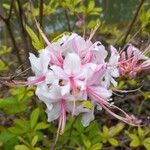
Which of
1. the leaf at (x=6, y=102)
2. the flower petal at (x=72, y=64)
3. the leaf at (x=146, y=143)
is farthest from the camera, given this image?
the leaf at (x=146, y=143)

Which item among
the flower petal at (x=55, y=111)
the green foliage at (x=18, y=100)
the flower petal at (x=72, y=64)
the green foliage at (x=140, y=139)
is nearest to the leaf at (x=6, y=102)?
the green foliage at (x=18, y=100)

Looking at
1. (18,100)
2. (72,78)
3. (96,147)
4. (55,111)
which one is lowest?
(96,147)

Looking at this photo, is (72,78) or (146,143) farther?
(146,143)

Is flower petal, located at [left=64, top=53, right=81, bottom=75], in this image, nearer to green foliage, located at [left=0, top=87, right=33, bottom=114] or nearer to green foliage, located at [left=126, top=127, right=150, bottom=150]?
green foliage, located at [left=0, top=87, right=33, bottom=114]

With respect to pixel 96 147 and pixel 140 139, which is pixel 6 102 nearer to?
pixel 96 147

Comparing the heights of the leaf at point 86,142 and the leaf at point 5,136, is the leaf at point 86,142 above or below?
below

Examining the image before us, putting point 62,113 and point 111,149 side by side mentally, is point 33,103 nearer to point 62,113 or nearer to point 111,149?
point 111,149

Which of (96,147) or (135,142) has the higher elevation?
(96,147)

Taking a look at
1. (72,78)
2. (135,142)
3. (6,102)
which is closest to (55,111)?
(72,78)

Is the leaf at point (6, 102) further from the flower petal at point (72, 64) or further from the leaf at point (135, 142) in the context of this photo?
the flower petal at point (72, 64)

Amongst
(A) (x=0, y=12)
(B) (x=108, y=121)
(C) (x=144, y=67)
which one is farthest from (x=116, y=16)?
(C) (x=144, y=67)
